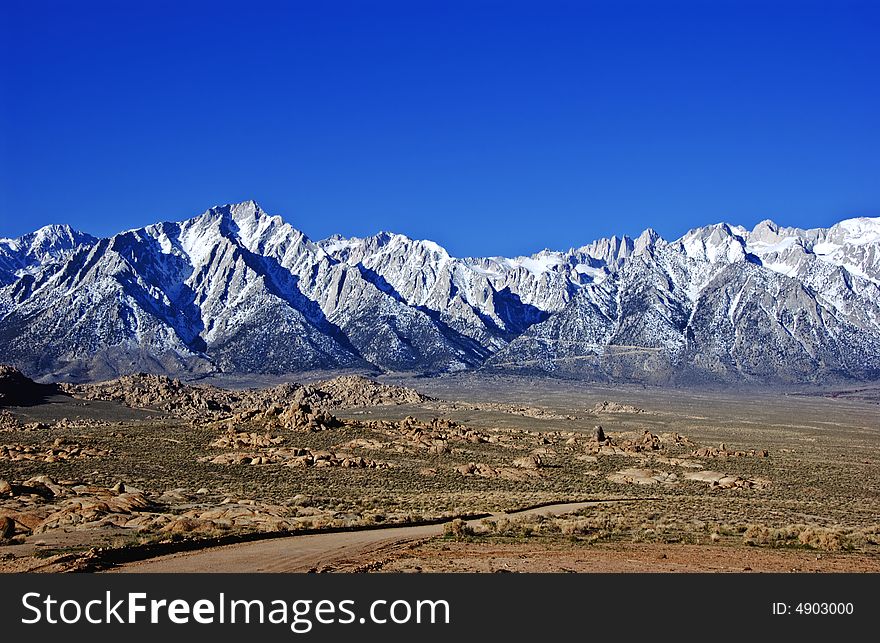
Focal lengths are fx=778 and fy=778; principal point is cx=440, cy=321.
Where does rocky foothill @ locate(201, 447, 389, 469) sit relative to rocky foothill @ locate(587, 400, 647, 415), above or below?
above

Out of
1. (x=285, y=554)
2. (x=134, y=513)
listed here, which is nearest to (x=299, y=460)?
(x=134, y=513)

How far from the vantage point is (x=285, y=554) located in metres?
23.1

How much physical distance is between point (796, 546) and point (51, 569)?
23.4 metres

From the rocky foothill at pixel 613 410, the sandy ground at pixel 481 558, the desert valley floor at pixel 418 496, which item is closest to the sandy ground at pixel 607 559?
the sandy ground at pixel 481 558

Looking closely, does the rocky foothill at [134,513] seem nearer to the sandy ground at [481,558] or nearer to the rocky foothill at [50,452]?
the sandy ground at [481,558]

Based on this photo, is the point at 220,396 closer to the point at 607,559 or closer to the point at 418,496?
the point at 418,496

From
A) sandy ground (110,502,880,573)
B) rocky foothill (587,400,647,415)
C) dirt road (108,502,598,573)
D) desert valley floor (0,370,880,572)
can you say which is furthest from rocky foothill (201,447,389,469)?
rocky foothill (587,400,647,415)

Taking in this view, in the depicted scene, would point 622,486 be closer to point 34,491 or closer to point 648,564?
point 648,564

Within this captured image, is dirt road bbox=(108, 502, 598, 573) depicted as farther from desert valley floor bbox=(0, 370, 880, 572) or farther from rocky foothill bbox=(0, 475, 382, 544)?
rocky foothill bbox=(0, 475, 382, 544)

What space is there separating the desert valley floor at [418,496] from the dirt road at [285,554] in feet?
0.44

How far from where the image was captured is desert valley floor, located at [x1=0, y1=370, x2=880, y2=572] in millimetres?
23328

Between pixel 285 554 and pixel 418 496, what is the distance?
19.3 m

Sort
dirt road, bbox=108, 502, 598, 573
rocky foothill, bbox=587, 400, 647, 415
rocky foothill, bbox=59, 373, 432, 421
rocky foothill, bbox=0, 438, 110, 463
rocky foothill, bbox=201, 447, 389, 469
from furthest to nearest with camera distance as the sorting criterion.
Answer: rocky foothill, bbox=587, 400, 647, 415 < rocky foothill, bbox=59, 373, 432, 421 < rocky foothill, bbox=201, 447, 389, 469 < rocky foothill, bbox=0, 438, 110, 463 < dirt road, bbox=108, 502, 598, 573

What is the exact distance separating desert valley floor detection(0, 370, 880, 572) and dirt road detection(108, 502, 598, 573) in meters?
0.14
